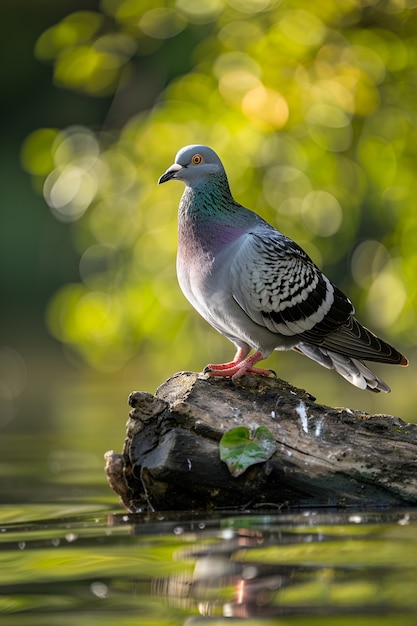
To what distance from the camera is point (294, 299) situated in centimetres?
517

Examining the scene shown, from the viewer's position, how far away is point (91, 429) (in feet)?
28.9

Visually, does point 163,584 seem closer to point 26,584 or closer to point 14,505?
point 26,584

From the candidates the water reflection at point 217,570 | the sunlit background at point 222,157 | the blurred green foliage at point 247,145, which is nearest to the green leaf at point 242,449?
the water reflection at point 217,570

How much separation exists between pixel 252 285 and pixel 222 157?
12.0 feet

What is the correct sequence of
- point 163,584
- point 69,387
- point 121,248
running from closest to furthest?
point 163,584 → point 121,248 → point 69,387

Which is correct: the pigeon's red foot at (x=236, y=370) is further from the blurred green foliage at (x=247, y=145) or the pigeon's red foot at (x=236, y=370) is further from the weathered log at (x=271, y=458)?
the blurred green foliage at (x=247, y=145)

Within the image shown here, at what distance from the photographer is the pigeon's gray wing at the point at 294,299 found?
5000mm

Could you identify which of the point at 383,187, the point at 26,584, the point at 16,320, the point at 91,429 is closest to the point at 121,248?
the point at 91,429

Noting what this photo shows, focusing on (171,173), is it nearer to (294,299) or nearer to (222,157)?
(294,299)

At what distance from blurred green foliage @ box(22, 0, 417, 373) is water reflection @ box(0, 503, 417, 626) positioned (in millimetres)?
4679

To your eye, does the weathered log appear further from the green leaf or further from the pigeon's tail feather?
the pigeon's tail feather

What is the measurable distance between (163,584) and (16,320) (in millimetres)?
18434

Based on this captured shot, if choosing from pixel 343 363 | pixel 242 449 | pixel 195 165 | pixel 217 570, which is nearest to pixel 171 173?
pixel 195 165

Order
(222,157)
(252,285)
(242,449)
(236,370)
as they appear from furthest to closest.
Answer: (222,157) < (252,285) < (236,370) < (242,449)
